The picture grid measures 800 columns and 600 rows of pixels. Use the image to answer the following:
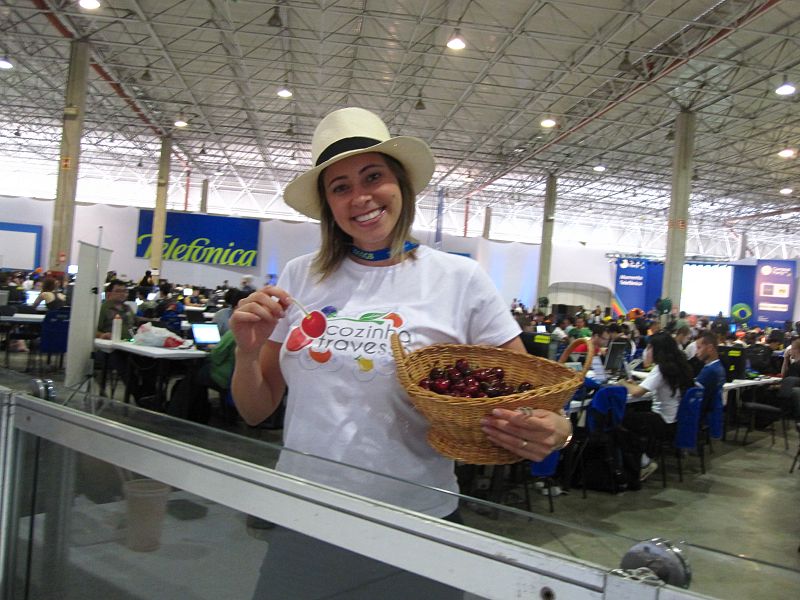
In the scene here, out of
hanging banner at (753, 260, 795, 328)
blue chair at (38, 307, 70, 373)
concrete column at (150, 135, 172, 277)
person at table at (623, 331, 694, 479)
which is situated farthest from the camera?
concrete column at (150, 135, 172, 277)

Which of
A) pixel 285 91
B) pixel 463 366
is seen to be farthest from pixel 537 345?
pixel 285 91

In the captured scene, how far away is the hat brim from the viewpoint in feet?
3.63

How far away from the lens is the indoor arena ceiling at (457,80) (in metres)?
10.8

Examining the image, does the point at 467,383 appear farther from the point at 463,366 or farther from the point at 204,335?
the point at 204,335

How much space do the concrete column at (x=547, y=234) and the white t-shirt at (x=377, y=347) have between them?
20.8 m

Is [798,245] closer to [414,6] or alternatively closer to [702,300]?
[702,300]

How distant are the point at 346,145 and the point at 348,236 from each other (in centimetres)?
19

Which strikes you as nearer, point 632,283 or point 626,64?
point 626,64

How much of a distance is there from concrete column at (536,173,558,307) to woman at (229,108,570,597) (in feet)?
68.0

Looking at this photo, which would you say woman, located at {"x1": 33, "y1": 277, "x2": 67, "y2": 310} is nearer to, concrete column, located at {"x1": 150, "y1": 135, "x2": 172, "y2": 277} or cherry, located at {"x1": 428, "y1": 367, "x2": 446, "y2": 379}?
cherry, located at {"x1": 428, "y1": 367, "x2": 446, "y2": 379}

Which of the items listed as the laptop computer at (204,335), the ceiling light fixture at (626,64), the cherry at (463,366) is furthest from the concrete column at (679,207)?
the cherry at (463,366)

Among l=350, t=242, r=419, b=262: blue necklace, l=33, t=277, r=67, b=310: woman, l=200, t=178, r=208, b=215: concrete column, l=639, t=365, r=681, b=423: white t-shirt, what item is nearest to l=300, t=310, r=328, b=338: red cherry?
l=350, t=242, r=419, b=262: blue necklace

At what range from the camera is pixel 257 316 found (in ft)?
3.50

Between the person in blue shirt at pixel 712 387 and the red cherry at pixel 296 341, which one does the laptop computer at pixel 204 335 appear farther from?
the red cherry at pixel 296 341
